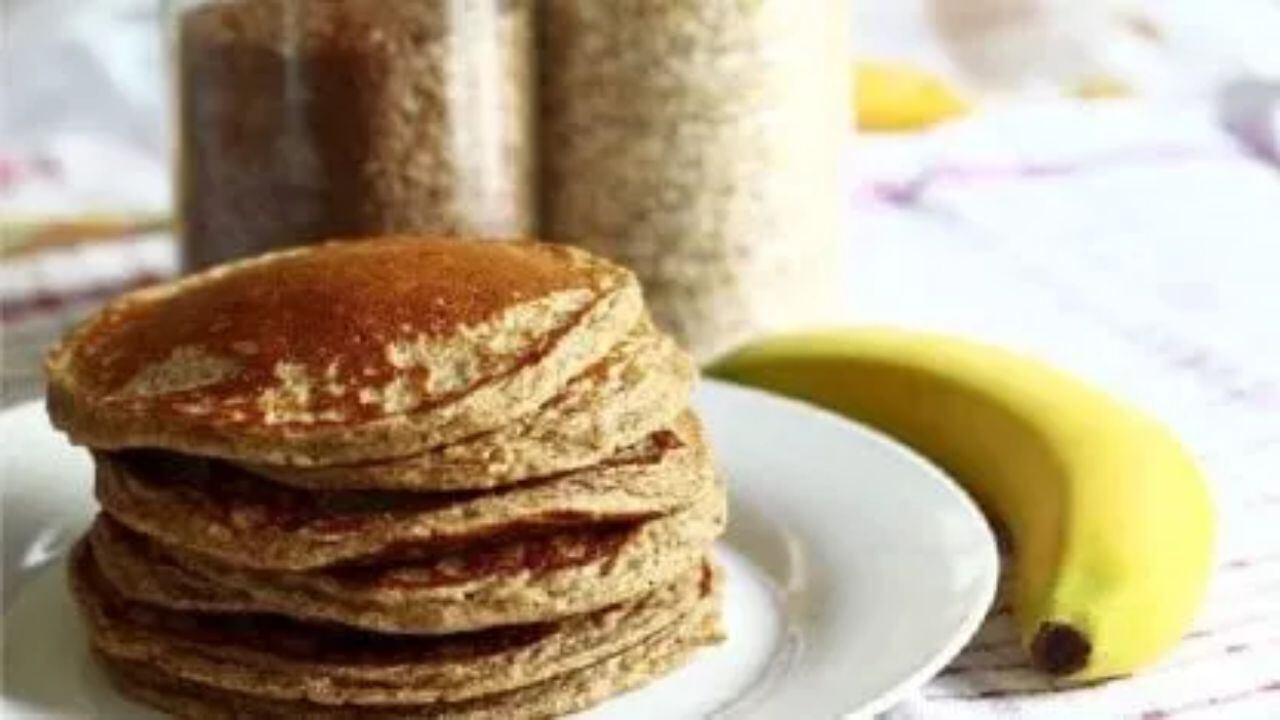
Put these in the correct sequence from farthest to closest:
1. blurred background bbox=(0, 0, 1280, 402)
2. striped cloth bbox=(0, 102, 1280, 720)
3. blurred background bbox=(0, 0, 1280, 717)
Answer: blurred background bbox=(0, 0, 1280, 402) → blurred background bbox=(0, 0, 1280, 717) → striped cloth bbox=(0, 102, 1280, 720)

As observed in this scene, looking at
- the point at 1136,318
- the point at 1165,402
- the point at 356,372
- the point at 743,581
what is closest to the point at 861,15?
the point at 1136,318

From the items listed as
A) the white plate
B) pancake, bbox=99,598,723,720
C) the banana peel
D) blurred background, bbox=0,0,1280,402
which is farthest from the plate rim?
the banana peel

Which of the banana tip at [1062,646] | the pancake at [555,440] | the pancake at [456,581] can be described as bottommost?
the banana tip at [1062,646]

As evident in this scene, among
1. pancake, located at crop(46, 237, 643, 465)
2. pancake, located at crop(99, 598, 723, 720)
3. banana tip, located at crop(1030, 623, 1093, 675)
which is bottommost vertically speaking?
pancake, located at crop(99, 598, 723, 720)

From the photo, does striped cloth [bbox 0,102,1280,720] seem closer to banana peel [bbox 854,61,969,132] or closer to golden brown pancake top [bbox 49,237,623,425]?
banana peel [bbox 854,61,969,132]

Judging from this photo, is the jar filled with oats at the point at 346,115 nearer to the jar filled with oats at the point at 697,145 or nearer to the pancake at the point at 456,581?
the jar filled with oats at the point at 697,145

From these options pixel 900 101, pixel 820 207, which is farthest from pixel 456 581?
pixel 900 101

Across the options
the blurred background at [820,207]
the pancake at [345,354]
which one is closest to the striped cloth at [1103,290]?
the blurred background at [820,207]
